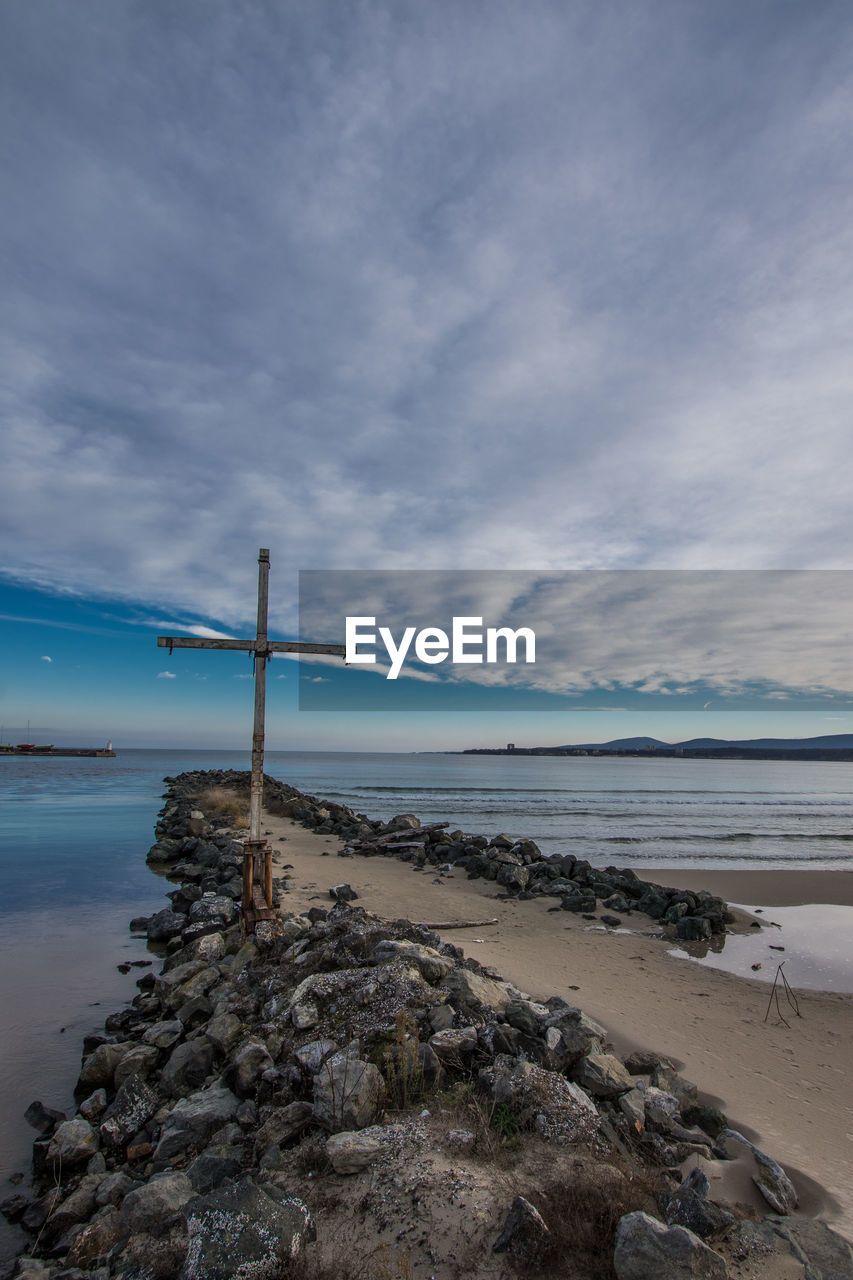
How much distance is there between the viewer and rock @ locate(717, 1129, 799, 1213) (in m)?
4.13

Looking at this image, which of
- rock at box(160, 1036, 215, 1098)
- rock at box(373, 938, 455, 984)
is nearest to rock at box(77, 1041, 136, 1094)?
rock at box(160, 1036, 215, 1098)

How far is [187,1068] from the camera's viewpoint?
20.0 feet

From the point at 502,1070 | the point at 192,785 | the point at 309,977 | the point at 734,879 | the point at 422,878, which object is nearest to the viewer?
the point at 502,1070

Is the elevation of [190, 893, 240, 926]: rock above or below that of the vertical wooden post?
below

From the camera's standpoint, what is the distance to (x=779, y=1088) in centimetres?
622

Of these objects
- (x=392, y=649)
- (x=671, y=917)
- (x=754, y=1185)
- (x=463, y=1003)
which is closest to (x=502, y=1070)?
(x=463, y=1003)

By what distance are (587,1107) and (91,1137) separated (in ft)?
13.3

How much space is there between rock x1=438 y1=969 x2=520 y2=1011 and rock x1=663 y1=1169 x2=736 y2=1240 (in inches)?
106

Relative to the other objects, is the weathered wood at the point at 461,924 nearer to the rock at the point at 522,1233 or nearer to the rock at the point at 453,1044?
the rock at the point at 453,1044

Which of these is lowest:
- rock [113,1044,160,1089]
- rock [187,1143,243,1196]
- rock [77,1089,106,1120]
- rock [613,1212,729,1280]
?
rock [77,1089,106,1120]

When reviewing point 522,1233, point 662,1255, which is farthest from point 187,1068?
point 662,1255

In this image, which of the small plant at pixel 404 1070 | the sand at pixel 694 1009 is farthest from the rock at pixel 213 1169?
the sand at pixel 694 1009

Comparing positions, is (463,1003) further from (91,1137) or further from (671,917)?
(671,917)

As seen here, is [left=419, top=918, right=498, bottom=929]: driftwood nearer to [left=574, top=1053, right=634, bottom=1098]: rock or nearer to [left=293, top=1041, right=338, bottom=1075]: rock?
[left=293, top=1041, right=338, bottom=1075]: rock
